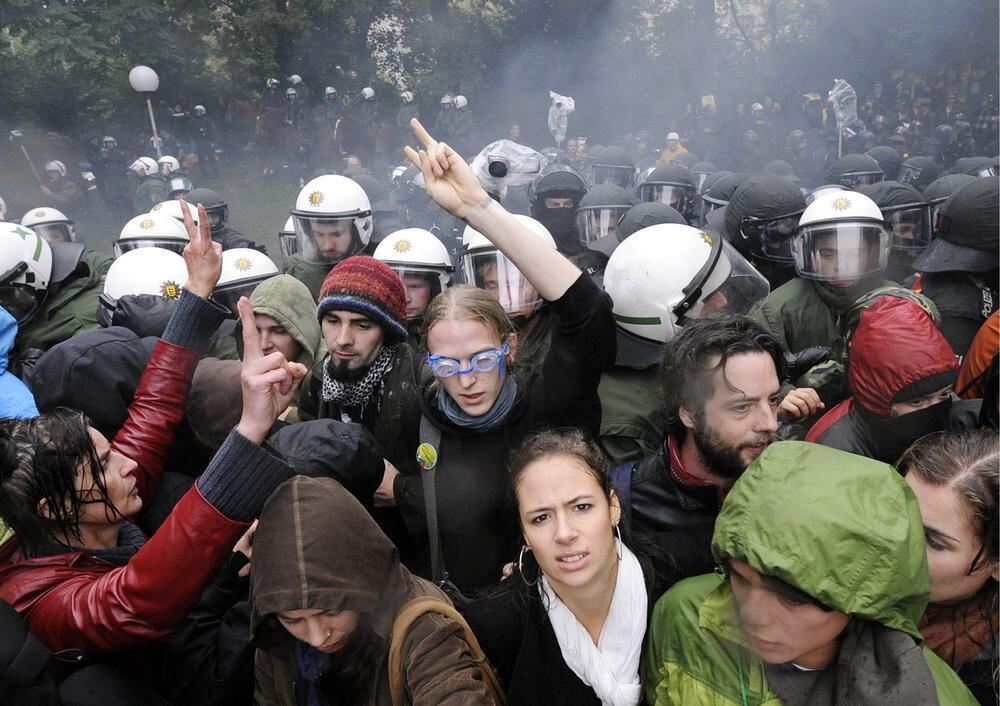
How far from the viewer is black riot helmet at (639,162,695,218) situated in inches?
288

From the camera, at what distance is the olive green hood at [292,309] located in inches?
125

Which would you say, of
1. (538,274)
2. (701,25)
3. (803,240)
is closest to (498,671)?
(538,274)

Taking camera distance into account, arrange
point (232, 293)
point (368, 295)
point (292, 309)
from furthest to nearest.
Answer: point (232, 293) < point (292, 309) < point (368, 295)

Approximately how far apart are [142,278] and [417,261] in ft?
4.88

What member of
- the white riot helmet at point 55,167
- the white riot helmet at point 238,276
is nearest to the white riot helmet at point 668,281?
the white riot helmet at point 238,276

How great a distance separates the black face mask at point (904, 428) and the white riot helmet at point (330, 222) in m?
3.73

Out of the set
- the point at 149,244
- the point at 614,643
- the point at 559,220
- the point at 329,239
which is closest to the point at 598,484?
the point at 614,643

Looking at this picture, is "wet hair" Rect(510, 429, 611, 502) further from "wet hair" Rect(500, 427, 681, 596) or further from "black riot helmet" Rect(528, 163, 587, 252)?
"black riot helmet" Rect(528, 163, 587, 252)

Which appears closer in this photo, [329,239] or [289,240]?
[329,239]

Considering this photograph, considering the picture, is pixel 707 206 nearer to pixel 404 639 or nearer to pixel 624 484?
pixel 624 484

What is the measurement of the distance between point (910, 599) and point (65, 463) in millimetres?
1906

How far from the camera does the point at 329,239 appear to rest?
16.6 ft

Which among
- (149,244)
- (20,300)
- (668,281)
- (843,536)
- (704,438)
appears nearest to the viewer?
(843,536)

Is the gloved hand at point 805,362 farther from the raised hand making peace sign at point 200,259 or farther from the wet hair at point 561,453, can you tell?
the raised hand making peace sign at point 200,259
